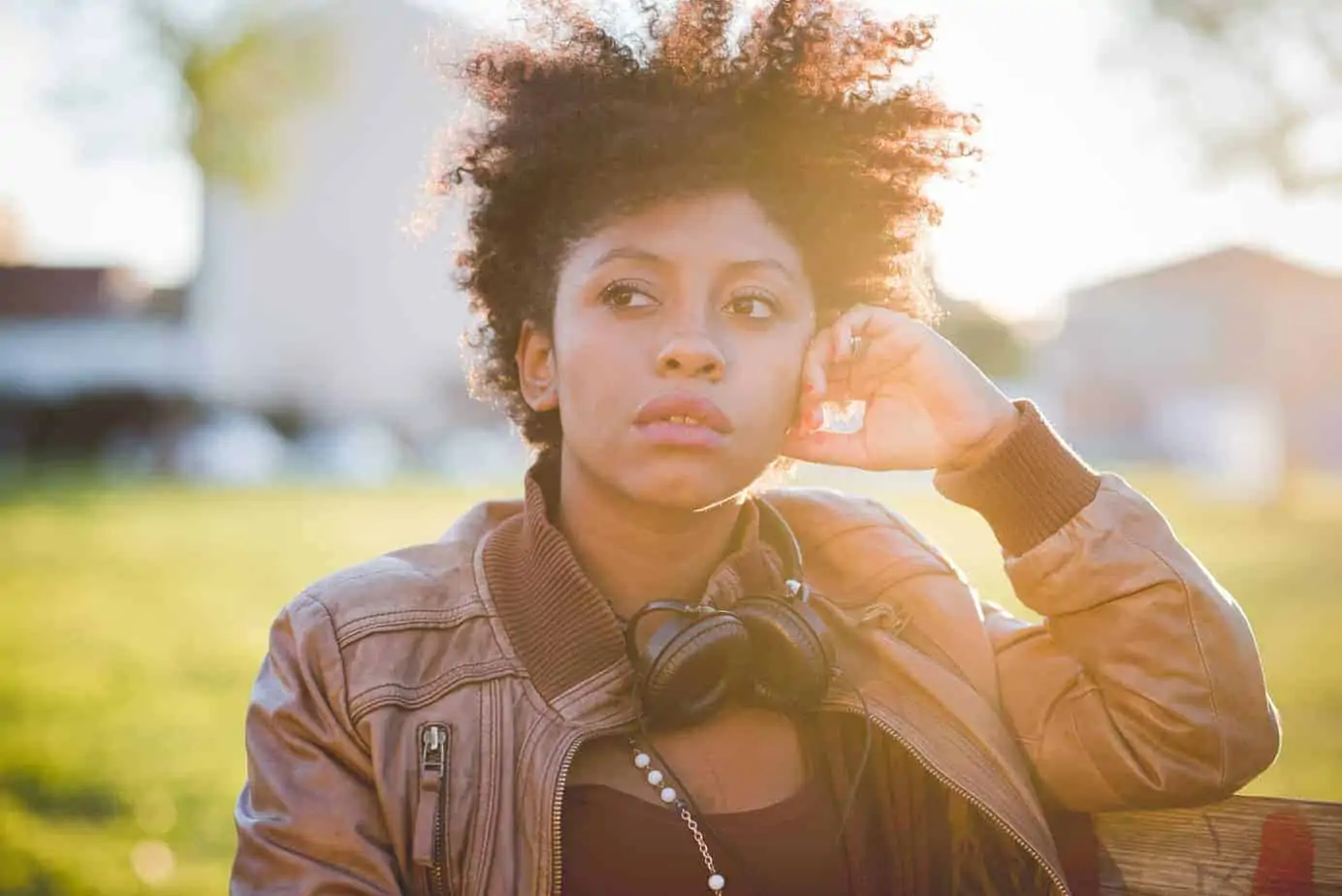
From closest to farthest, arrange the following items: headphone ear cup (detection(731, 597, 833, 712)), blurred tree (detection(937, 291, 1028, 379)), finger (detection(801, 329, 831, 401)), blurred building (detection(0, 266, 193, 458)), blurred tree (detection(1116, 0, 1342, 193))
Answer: headphone ear cup (detection(731, 597, 833, 712)) → finger (detection(801, 329, 831, 401)) → blurred tree (detection(1116, 0, 1342, 193)) → blurred building (detection(0, 266, 193, 458)) → blurred tree (detection(937, 291, 1028, 379))

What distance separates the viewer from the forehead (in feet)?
8.72

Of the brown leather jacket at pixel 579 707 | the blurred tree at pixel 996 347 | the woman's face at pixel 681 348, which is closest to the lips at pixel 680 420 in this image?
the woman's face at pixel 681 348

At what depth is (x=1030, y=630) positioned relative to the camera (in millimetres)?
2762

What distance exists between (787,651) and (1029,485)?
0.60 metres

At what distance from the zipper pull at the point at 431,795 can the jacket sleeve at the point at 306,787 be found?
0.24ft

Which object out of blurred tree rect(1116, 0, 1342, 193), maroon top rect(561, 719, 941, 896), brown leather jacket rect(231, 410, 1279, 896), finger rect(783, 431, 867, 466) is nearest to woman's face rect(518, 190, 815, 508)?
finger rect(783, 431, 867, 466)

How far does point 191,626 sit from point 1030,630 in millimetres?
8531

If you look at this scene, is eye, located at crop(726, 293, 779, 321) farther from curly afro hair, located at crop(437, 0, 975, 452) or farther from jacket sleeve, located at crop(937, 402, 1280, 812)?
jacket sleeve, located at crop(937, 402, 1280, 812)

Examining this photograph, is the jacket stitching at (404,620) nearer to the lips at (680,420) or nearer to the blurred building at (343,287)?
the lips at (680,420)

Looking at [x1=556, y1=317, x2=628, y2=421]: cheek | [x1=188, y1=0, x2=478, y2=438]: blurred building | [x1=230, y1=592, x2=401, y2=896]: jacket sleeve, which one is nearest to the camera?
[x1=230, y1=592, x2=401, y2=896]: jacket sleeve

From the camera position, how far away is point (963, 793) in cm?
246

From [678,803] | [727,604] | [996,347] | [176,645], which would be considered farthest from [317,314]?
[678,803]

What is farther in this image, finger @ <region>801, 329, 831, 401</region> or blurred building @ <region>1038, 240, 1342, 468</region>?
blurred building @ <region>1038, 240, 1342, 468</region>

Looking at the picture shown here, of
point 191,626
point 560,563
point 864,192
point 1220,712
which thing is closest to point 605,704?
point 560,563
